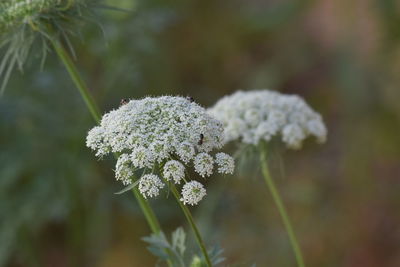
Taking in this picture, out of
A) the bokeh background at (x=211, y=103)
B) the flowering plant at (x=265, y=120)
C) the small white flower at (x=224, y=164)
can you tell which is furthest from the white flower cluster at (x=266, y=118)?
the small white flower at (x=224, y=164)

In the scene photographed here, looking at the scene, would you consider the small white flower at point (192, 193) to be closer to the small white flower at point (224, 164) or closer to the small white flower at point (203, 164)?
the small white flower at point (203, 164)

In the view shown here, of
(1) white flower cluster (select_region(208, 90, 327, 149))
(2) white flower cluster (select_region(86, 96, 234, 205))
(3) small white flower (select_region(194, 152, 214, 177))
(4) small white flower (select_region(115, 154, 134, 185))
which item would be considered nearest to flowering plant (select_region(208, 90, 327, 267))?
(1) white flower cluster (select_region(208, 90, 327, 149))

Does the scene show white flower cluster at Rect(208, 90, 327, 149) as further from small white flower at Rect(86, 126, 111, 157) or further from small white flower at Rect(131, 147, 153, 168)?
small white flower at Rect(131, 147, 153, 168)

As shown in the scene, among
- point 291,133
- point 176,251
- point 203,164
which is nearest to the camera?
point 203,164

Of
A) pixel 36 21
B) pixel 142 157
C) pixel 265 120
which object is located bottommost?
pixel 142 157

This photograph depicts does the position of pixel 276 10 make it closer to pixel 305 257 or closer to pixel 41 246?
pixel 305 257

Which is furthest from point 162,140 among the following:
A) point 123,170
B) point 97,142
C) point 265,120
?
point 265,120

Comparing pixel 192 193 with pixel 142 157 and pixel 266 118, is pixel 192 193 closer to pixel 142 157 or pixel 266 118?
pixel 142 157
